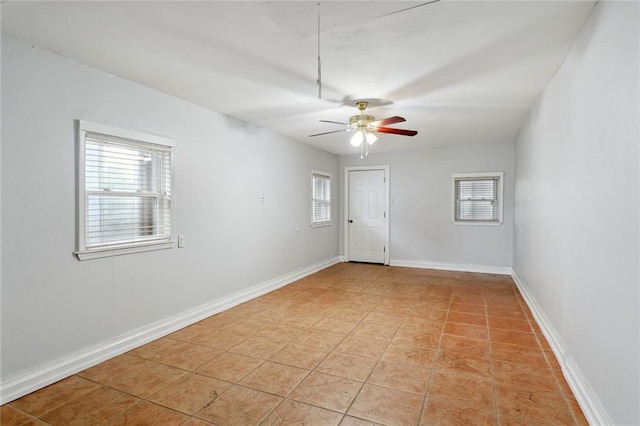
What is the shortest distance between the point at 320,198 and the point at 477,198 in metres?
3.00

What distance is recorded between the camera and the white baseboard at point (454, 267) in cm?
608

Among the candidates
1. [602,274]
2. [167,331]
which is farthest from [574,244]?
[167,331]

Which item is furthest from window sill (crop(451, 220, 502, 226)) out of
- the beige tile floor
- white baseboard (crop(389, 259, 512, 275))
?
the beige tile floor

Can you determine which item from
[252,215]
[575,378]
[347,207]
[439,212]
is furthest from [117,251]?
[439,212]

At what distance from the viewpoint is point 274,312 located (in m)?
4.03

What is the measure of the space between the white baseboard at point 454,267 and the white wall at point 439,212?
0.06ft

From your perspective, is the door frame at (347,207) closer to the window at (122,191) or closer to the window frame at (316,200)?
the window frame at (316,200)

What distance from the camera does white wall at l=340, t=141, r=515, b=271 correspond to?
604 centimetres

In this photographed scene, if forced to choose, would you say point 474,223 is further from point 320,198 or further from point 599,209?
point 599,209

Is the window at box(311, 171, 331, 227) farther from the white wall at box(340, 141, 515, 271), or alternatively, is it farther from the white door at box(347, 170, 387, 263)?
the white wall at box(340, 141, 515, 271)

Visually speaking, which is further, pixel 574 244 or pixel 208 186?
pixel 208 186

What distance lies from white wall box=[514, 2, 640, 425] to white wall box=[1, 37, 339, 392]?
3.47m

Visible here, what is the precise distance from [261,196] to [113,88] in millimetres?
2339

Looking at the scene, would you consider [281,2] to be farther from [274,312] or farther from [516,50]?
[274,312]
